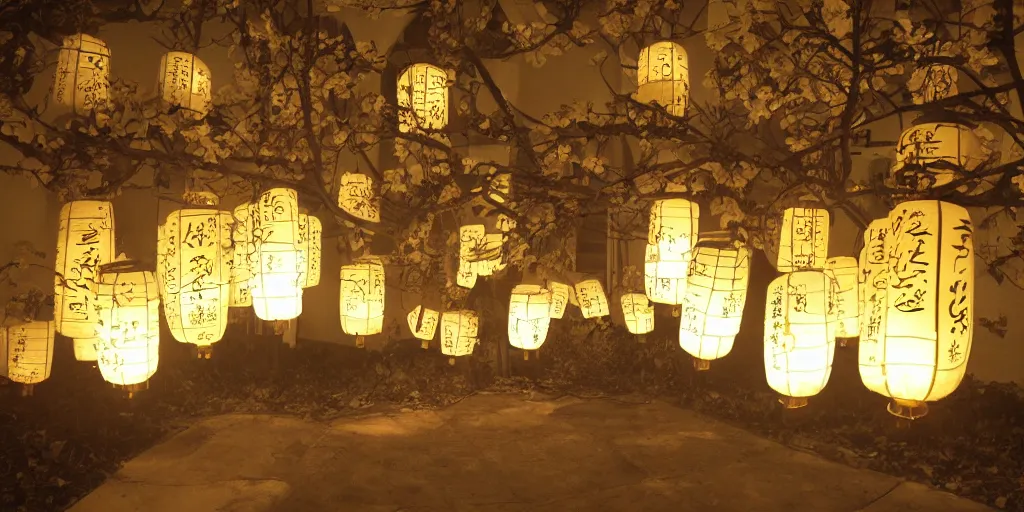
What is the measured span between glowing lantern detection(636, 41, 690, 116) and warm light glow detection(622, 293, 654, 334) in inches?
145

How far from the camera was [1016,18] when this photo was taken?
13.6 ft

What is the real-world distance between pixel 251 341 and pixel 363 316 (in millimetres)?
4315

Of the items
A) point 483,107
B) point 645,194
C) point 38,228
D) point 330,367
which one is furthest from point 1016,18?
point 38,228

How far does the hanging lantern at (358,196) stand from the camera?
7.97 m

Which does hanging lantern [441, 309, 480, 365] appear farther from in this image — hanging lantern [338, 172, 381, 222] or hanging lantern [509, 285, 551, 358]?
hanging lantern [338, 172, 381, 222]

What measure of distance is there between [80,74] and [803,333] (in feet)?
22.0

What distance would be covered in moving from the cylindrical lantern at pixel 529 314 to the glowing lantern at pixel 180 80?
4.38m

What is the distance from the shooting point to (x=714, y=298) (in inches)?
230

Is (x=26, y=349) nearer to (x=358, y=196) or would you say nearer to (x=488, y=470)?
(x=358, y=196)

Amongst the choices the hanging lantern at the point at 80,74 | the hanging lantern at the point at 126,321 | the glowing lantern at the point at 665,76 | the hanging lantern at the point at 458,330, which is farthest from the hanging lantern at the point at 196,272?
the glowing lantern at the point at 665,76

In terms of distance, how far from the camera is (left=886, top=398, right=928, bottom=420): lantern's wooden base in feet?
12.6

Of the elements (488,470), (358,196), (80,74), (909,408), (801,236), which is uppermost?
(80,74)

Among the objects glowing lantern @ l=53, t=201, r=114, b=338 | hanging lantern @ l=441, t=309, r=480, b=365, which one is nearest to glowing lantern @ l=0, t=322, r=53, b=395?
glowing lantern @ l=53, t=201, r=114, b=338

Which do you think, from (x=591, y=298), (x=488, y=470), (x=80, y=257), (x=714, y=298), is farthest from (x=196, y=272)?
(x=591, y=298)
